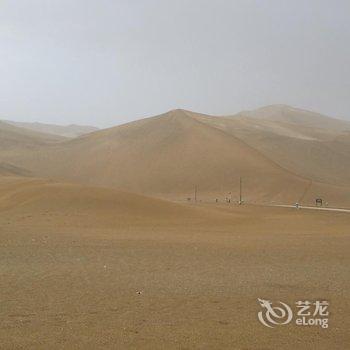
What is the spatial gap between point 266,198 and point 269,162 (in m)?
17.3

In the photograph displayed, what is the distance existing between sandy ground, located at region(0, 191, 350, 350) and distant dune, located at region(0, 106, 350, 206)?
1419 inches

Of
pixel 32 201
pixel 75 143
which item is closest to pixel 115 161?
pixel 75 143

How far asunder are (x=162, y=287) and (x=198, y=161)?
64861 mm

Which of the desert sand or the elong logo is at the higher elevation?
the elong logo

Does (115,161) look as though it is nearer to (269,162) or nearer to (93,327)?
(269,162)

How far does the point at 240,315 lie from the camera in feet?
28.8

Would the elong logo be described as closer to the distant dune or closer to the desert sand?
the desert sand

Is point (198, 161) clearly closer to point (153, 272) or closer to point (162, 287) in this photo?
point (153, 272)

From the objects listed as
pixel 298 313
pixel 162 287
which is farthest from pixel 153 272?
pixel 298 313

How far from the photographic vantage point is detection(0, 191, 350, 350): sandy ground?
759cm

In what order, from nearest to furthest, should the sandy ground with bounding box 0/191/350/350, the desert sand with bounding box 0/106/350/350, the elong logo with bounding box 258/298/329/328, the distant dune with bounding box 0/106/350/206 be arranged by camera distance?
the sandy ground with bounding box 0/191/350/350 < the desert sand with bounding box 0/106/350/350 < the elong logo with bounding box 258/298/329/328 < the distant dune with bounding box 0/106/350/206

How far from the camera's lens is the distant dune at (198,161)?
6091 cm

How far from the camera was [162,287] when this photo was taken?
10734 mm

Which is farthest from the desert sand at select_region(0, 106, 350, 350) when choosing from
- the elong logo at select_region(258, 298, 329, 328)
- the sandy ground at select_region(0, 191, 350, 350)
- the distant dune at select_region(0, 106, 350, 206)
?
the distant dune at select_region(0, 106, 350, 206)
